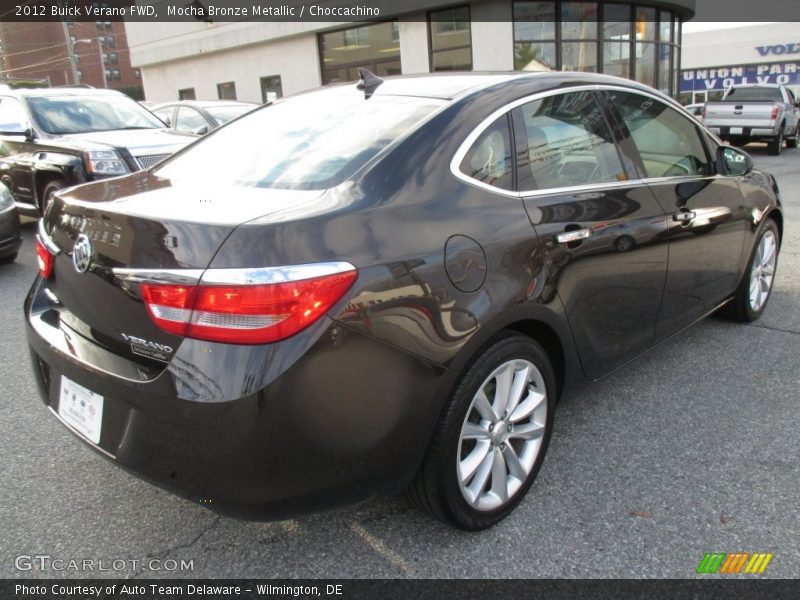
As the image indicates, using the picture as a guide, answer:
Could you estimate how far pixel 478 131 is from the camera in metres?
2.41

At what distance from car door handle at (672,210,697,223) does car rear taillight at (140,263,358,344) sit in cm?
210

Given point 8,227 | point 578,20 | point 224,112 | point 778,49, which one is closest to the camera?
point 8,227

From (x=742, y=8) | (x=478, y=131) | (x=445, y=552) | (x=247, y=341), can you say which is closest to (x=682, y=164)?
(x=478, y=131)

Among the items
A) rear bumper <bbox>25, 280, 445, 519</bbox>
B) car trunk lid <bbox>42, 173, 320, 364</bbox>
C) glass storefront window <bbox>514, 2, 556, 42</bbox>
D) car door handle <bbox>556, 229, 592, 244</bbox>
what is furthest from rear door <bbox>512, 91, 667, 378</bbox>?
glass storefront window <bbox>514, 2, 556, 42</bbox>

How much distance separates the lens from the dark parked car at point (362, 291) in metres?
1.81

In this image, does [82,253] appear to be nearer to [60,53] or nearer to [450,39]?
[450,39]

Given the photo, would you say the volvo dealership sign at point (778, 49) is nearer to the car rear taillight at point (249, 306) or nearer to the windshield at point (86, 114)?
the windshield at point (86, 114)

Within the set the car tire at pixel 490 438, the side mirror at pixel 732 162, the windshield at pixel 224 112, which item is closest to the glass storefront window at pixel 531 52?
the windshield at pixel 224 112

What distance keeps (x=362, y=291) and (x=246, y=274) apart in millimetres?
335

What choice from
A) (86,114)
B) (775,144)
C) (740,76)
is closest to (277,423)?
(86,114)

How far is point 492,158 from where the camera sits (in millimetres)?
2451

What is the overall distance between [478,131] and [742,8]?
39868 millimetres

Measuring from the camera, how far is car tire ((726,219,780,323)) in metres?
4.20

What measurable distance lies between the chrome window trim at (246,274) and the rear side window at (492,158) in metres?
0.75
